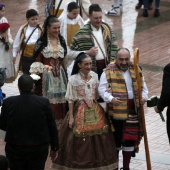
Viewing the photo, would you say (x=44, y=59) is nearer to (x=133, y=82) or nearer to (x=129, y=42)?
(x=133, y=82)

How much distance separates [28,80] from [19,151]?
80 centimetres

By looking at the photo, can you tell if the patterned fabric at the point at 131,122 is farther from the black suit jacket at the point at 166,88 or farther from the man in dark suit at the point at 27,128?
the man in dark suit at the point at 27,128

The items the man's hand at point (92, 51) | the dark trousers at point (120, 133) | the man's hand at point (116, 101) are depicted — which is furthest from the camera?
the man's hand at point (92, 51)

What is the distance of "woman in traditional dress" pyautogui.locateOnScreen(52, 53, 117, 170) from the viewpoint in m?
9.72

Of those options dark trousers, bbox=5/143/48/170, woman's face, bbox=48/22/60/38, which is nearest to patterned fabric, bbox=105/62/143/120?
dark trousers, bbox=5/143/48/170

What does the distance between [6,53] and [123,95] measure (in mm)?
3846

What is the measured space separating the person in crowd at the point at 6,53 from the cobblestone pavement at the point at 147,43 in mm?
481

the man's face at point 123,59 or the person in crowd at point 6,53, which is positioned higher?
the man's face at point 123,59

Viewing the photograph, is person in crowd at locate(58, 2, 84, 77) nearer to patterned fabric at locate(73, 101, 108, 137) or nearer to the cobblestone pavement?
the cobblestone pavement

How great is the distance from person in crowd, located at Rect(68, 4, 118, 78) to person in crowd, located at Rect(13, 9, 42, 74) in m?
1.27

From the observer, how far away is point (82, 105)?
988cm

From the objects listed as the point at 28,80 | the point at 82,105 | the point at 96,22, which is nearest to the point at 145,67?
the point at 96,22

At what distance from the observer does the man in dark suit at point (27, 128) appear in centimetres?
840

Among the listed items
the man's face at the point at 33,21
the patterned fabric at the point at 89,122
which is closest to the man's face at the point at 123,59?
the patterned fabric at the point at 89,122
